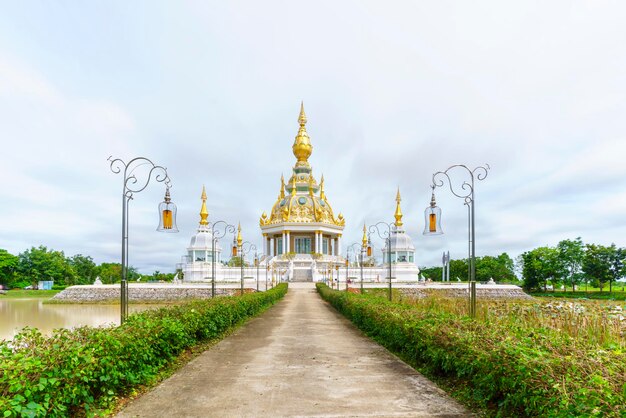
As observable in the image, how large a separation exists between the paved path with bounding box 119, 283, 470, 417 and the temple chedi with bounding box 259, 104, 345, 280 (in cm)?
4593

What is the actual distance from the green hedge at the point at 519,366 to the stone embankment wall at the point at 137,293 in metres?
33.3

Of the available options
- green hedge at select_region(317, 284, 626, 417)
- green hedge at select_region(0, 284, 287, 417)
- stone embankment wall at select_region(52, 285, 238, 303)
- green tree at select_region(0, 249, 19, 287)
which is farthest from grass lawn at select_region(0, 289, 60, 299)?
green hedge at select_region(317, 284, 626, 417)

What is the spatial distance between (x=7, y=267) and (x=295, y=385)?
70440 mm

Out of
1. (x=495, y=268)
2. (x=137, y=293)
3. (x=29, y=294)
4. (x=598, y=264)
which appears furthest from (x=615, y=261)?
(x=29, y=294)

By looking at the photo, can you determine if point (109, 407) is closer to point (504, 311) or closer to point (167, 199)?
point (167, 199)

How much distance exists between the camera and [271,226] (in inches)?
2596

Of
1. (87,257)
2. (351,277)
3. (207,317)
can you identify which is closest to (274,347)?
(207,317)

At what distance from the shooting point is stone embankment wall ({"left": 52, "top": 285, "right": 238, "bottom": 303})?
4209 centimetres

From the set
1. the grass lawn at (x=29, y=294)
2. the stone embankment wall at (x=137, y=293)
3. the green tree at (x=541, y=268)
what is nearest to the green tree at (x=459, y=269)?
the green tree at (x=541, y=268)

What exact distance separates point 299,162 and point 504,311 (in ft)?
199

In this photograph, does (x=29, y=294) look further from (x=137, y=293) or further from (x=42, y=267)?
(x=137, y=293)

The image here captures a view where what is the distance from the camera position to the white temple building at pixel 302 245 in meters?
55.7

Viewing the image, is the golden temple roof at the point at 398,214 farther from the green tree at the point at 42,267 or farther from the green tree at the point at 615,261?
the green tree at the point at 42,267

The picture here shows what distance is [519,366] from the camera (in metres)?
5.97
